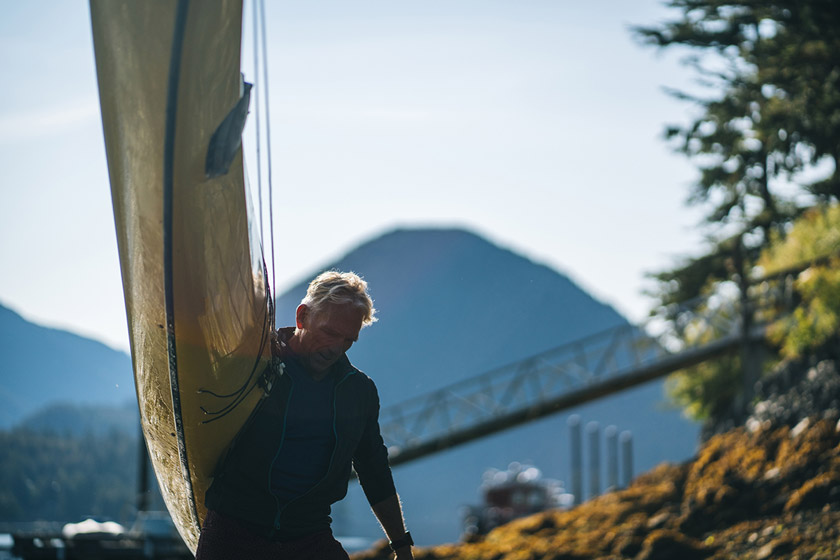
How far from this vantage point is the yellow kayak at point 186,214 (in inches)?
125

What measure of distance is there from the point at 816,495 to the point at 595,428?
44.4 meters

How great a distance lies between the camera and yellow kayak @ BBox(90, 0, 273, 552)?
318 centimetres

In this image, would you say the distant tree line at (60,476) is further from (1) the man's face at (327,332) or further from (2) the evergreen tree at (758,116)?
(1) the man's face at (327,332)

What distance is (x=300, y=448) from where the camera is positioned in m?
3.38

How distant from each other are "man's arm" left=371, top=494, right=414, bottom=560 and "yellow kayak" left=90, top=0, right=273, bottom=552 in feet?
2.29

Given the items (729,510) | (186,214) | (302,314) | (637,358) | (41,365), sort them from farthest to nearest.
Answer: (637,358) → (41,365) → (729,510) → (302,314) → (186,214)

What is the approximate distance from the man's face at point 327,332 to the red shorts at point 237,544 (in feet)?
1.93

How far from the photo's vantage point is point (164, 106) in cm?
318

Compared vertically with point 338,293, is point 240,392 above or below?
below

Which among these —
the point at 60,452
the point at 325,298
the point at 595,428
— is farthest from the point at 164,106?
the point at 595,428

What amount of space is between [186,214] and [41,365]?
11.1 meters

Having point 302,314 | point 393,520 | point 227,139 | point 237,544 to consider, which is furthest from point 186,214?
point 393,520

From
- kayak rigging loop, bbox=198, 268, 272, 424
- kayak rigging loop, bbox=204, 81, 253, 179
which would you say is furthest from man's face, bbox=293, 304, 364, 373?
kayak rigging loop, bbox=204, 81, 253, 179

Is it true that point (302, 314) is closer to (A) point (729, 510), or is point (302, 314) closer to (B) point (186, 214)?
(B) point (186, 214)
